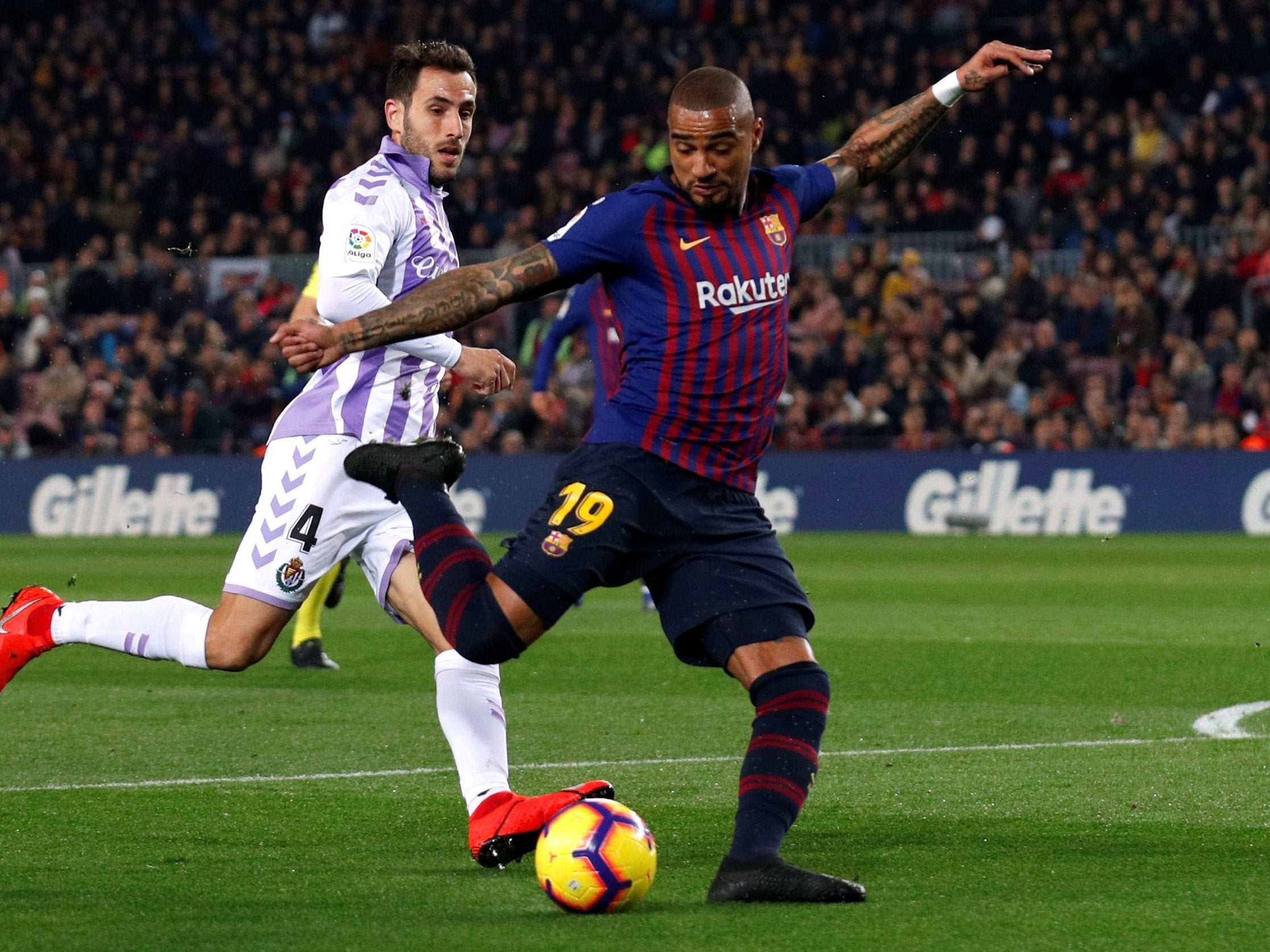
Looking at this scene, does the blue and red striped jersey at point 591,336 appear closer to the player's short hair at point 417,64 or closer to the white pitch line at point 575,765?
the white pitch line at point 575,765

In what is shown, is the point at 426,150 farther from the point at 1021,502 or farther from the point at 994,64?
the point at 1021,502

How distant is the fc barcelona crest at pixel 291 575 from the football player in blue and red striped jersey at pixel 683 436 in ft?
2.54

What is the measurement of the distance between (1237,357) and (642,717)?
13.4 metres

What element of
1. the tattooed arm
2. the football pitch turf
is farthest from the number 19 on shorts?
the football pitch turf

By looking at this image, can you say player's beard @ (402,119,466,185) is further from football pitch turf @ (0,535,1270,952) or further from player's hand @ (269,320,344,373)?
football pitch turf @ (0,535,1270,952)

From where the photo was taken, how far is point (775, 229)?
4.79 meters

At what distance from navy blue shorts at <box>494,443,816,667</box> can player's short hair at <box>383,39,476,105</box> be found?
5.30 feet

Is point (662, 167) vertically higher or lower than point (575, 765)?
higher

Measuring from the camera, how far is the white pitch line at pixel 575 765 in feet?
20.9

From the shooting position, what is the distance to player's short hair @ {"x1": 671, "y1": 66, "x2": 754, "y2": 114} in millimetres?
4559

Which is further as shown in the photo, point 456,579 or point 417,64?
point 417,64

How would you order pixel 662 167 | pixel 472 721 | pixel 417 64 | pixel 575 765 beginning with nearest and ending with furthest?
pixel 472 721 < pixel 417 64 < pixel 575 765 < pixel 662 167

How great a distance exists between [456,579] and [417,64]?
1.78 metres

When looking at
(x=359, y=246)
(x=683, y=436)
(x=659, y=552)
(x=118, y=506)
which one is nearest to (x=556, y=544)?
(x=659, y=552)
